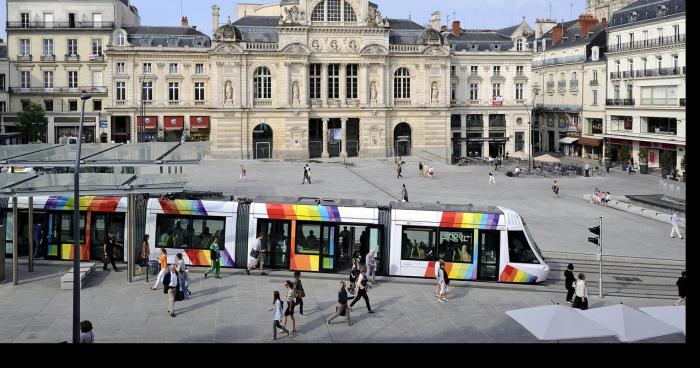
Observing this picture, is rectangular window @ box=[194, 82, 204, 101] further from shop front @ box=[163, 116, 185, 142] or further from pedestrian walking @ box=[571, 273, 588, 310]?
pedestrian walking @ box=[571, 273, 588, 310]

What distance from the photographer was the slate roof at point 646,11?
64750mm

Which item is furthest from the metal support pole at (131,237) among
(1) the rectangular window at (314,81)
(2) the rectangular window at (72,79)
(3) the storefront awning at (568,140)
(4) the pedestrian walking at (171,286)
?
(3) the storefront awning at (568,140)

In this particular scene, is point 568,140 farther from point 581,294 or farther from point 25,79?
point 581,294

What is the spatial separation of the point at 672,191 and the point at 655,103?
880 inches

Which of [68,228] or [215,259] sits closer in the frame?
[215,259]

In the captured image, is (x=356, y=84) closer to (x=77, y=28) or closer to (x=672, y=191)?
(x=77, y=28)

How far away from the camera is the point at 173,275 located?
2173cm

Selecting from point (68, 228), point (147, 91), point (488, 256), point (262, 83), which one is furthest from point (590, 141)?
point (68, 228)

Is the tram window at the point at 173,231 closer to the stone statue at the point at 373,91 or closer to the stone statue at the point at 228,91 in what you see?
the stone statue at the point at 228,91

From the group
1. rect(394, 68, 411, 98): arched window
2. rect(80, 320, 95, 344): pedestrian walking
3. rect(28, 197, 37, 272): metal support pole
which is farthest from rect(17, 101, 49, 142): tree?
rect(80, 320, 95, 344): pedestrian walking

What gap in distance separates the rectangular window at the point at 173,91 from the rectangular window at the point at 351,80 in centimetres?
1592

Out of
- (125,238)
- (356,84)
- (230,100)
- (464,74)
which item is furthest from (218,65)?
(125,238)

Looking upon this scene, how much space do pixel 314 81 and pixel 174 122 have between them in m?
13.7

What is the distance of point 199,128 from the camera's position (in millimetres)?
77062
